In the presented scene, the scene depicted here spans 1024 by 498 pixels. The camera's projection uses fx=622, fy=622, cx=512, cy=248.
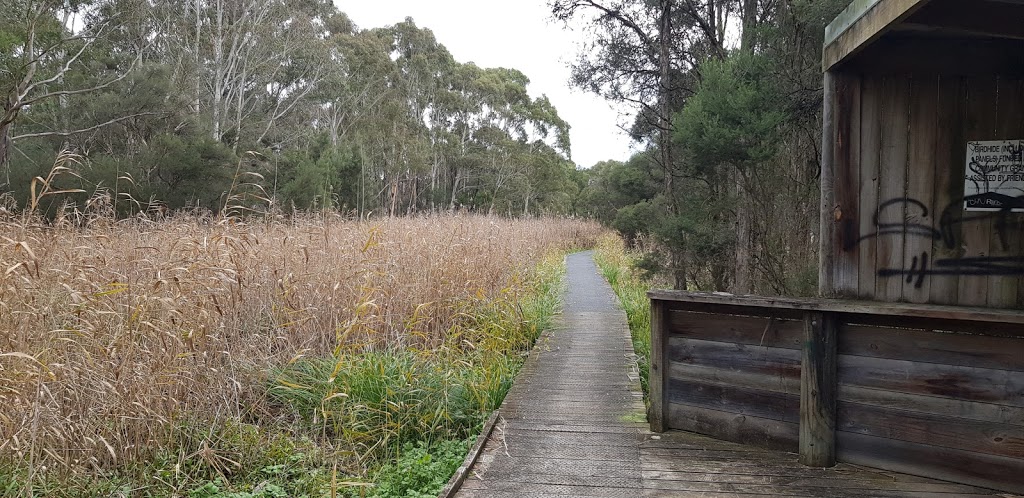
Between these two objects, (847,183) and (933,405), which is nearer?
(933,405)

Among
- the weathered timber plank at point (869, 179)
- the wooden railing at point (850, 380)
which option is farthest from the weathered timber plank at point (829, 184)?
the wooden railing at point (850, 380)

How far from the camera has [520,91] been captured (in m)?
37.6

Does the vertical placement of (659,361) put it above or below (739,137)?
below

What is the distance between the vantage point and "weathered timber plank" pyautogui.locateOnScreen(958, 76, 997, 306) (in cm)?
321

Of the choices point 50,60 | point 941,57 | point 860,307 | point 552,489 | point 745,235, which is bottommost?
point 552,489

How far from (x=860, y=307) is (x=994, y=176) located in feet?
3.26

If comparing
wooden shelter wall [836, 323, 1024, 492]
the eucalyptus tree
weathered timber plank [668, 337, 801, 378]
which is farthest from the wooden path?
the eucalyptus tree

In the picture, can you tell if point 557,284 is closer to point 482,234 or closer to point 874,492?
point 482,234

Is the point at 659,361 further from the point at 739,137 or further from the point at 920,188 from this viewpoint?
the point at 739,137

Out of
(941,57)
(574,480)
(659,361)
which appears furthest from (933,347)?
(574,480)

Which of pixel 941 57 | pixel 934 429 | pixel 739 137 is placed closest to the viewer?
pixel 934 429

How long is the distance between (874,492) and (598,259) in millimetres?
14488

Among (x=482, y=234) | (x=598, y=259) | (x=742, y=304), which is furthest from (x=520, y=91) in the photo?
(x=742, y=304)

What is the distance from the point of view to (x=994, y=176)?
3.16m
